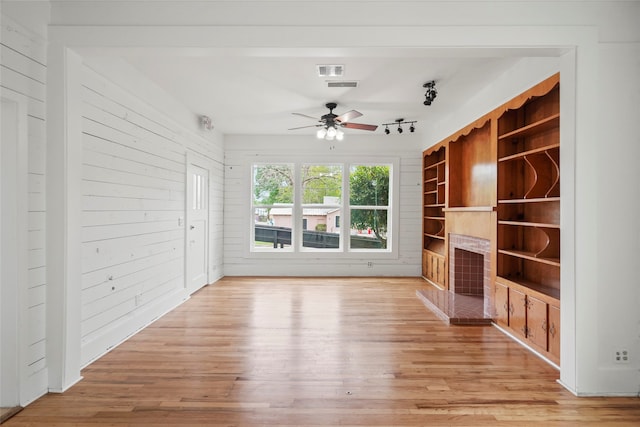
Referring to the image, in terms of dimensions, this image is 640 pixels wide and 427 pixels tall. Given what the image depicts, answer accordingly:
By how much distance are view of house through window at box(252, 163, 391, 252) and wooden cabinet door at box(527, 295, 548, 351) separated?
370 centimetres

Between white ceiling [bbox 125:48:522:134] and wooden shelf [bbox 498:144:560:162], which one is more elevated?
white ceiling [bbox 125:48:522:134]

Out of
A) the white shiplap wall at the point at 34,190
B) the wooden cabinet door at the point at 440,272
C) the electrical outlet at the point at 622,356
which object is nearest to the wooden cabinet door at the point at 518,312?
the electrical outlet at the point at 622,356

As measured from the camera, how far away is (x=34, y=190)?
231 cm

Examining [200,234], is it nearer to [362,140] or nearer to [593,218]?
[362,140]

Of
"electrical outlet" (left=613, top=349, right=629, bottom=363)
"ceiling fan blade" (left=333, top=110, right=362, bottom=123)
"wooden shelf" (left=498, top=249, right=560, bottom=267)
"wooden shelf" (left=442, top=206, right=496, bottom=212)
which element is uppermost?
"ceiling fan blade" (left=333, top=110, right=362, bottom=123)

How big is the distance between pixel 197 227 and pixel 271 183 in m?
1.93

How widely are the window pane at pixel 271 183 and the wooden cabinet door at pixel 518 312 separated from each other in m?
4.43

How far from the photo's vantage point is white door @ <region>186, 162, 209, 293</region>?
5031mm

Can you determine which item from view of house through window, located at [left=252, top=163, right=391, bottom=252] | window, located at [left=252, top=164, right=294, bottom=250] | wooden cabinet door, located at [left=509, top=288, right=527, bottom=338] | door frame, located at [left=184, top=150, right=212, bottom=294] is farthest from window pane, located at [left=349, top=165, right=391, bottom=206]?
wooden cabinet door, located at [left=509, top=288, right=527, bottom=338]

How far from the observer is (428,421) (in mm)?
2127

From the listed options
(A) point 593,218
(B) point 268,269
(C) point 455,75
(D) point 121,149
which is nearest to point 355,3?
(C) point 455,75

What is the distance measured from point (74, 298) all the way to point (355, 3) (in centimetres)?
298

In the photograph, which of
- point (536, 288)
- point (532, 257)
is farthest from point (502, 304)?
point (532, 257)

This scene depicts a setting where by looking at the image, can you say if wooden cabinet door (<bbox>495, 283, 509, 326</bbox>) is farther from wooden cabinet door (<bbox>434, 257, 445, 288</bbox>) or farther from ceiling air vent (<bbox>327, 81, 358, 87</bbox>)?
ceiling air vent (<bbox>327, 81, 358, 87</bbox>)
